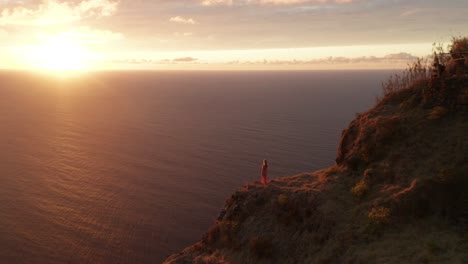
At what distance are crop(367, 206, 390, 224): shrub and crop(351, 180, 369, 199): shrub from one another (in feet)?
6.85

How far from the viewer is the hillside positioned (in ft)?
68.2

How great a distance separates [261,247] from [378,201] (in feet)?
28.2

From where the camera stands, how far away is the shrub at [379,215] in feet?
71.5

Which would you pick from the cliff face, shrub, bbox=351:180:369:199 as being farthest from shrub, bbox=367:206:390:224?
shrub, bbox=351:180:369:199

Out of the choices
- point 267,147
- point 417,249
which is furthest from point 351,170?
point 267,147

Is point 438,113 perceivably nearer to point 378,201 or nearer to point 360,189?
point 360,189

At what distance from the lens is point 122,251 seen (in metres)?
40.6

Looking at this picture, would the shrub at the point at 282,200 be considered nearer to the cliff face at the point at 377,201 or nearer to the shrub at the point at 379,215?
the cliff face at the point at 377,201

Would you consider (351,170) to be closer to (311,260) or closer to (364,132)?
(364,132)

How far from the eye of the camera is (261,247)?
82.3 feet

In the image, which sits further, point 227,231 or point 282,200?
point 227,231

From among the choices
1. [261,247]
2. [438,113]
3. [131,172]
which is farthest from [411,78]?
[131,172]

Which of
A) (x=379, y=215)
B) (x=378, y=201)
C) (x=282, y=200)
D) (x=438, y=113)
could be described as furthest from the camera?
(x=282, y=200)

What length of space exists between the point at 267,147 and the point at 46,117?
9374 cm
